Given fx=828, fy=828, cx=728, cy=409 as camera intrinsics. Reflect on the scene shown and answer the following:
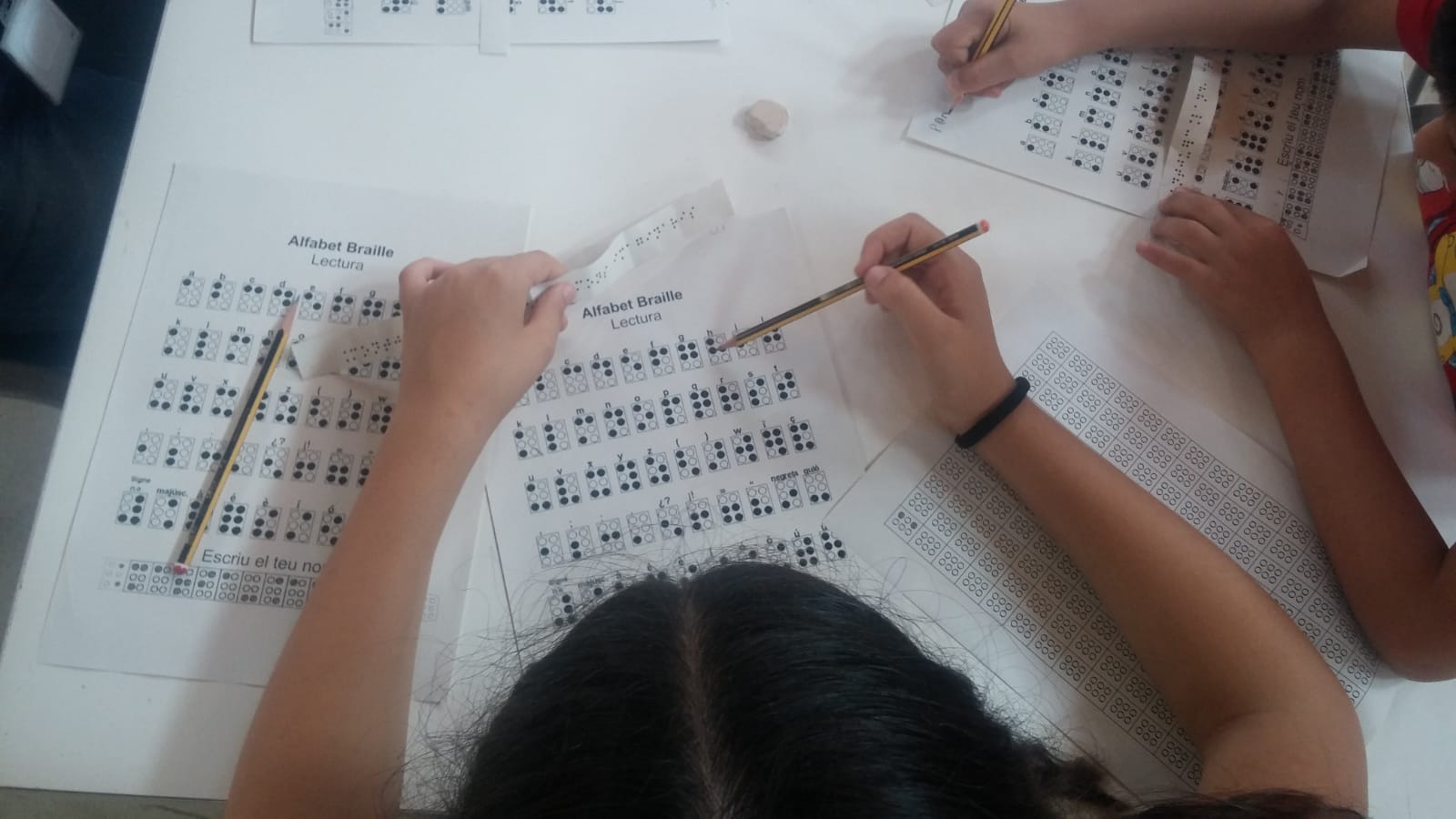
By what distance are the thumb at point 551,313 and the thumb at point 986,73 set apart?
1.17 feet

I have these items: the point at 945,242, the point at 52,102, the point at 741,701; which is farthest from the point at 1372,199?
the point at 52,102

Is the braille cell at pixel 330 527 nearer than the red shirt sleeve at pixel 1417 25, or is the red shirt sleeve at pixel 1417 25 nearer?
the braille cell at pixel 330 527

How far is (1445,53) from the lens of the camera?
0.61 m

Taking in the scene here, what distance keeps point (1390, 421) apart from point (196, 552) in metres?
0.89

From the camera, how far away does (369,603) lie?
1.73ft

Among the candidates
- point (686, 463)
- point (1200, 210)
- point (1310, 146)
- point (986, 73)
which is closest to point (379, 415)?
point (686, 463)

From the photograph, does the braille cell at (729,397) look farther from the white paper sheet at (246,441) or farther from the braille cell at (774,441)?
the white paper sheet at (246,441)

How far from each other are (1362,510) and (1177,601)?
17cm

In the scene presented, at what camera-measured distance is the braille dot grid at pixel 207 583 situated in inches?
21.3

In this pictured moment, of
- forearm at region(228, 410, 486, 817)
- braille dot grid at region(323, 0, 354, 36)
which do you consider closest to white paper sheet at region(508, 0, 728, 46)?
braille dot grid at region(323, 0, 354, 36)

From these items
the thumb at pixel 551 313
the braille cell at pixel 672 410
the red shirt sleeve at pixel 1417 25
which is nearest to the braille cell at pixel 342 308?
the thumb at pixel 551 313

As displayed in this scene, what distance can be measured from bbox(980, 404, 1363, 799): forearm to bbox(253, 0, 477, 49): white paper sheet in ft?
1.74

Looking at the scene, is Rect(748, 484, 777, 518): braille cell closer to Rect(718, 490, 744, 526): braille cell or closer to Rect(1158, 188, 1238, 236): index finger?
Rect(718, 490, 744, 526): braille cell

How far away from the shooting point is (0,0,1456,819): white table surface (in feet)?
2.02
